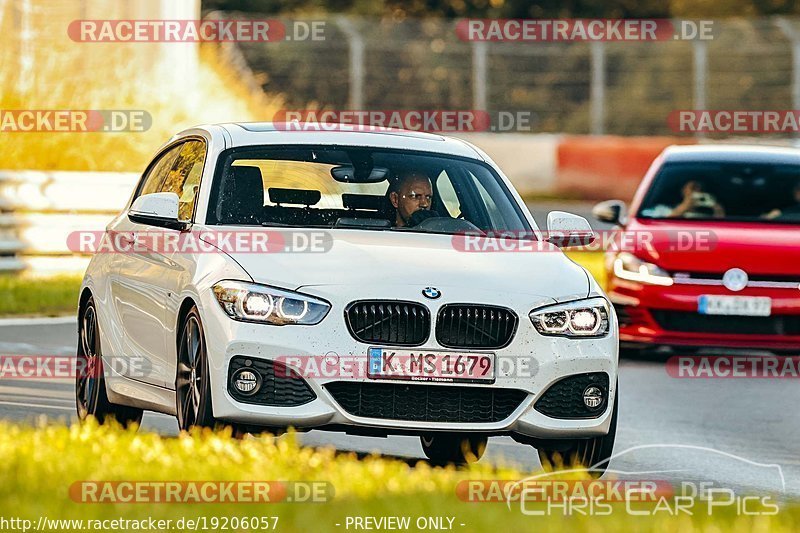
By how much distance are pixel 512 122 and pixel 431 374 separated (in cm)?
3126

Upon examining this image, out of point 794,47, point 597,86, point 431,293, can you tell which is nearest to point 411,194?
point 431,293

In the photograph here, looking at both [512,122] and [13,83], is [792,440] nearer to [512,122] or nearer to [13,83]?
[13,83]

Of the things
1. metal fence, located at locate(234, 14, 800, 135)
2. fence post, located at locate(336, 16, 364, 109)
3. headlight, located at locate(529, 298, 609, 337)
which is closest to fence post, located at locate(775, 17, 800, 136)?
metal fence, located at locate(234, 14, 800, 135)

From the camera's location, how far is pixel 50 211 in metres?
21.5

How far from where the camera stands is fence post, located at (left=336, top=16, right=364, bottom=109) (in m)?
37.4

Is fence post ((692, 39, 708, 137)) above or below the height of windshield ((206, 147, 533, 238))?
above

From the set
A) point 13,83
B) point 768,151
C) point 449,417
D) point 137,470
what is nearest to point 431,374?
point 449,417

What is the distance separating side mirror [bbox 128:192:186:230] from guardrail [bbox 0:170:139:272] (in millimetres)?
10907

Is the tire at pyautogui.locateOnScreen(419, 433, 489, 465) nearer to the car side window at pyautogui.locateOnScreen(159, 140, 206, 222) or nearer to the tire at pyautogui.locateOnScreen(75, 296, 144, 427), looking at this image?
the tire at pyautogui.locateOnScreen(75, 296, 144, 427)

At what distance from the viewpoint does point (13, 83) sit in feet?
84.3

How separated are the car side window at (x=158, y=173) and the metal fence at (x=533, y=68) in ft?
80.3

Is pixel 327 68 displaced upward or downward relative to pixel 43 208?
upward

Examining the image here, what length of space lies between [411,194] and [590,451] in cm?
175

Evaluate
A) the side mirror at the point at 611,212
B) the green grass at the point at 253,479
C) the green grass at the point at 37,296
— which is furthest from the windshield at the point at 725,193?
the green grass at the point at 253,479
